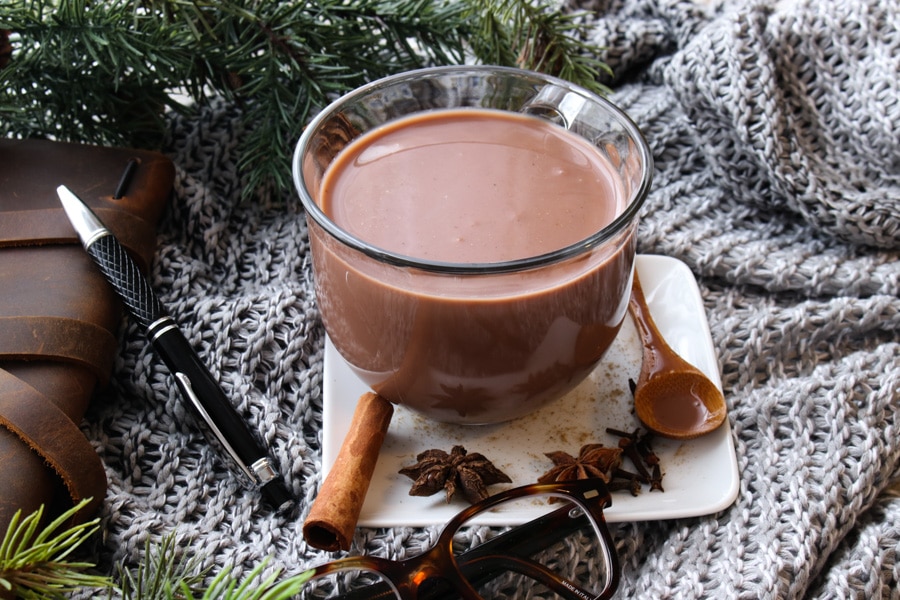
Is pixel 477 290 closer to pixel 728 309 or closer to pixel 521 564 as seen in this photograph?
pixel 521 564

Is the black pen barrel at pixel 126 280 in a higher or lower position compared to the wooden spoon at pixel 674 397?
higher

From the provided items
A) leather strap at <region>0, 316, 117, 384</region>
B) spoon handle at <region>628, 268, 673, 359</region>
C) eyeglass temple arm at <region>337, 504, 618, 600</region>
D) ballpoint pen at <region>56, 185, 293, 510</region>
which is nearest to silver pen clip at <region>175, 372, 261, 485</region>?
ballpoint pen at <region>56, 185, 293, 510</region>

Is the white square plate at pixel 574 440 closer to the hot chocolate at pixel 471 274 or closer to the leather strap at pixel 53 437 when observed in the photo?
the hot chocolate at pixel 471 274

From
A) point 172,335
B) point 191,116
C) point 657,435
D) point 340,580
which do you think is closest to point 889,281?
point 657,435

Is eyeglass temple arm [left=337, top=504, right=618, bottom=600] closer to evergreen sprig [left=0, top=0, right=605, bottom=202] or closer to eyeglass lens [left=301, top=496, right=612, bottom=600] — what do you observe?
eyeglass lens [left=301, top=496, right=612, bottom=600]

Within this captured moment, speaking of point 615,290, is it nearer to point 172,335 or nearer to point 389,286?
point 389,286

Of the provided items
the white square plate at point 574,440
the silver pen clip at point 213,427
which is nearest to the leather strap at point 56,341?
the silver pen clip at point 213,427
